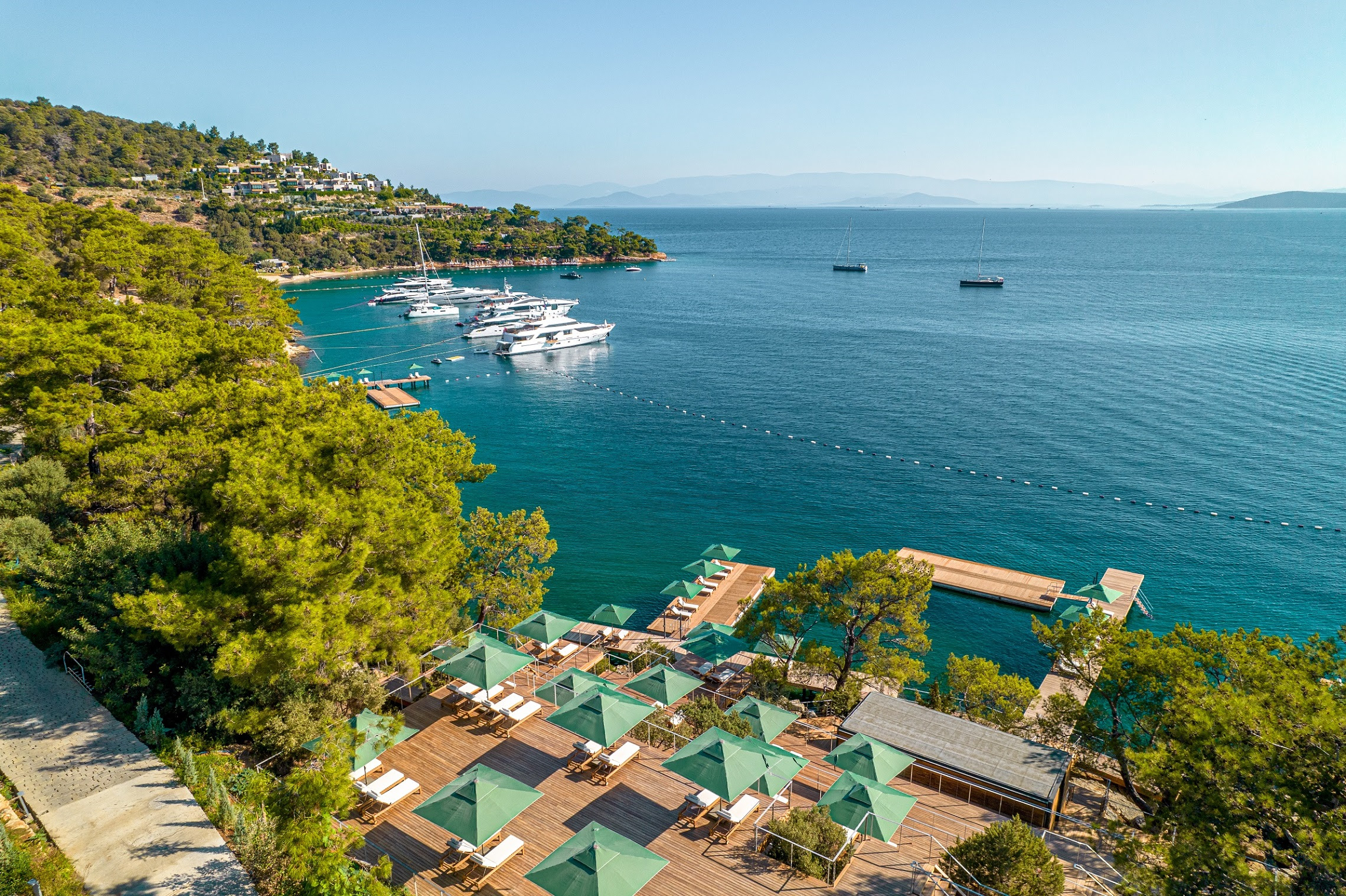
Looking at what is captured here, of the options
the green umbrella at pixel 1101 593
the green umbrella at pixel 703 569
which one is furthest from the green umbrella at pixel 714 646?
the green umbrella at pixel 1101 593

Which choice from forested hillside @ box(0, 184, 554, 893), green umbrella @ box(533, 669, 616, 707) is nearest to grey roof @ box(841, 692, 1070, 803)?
green umbrella @ box(533, 669, 616, 707)

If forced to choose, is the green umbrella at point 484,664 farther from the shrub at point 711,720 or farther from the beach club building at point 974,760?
the beach club building at point 974,760

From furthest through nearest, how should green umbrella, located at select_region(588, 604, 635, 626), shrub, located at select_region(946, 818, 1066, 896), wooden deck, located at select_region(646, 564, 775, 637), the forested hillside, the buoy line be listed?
the buoy line
wooden deck, located at select_region(646, 564, 775, 637)
green umbrella, located at select_region(588, 604, 635, 626)
the forested hillside
shrub, located at select_region(946, 818, 1066, 896)

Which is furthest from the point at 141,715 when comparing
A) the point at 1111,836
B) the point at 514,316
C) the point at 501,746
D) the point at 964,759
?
the point at 514,316

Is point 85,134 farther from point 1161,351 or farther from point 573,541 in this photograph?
point 1161,351

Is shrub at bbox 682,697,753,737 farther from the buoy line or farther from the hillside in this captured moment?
the hillside

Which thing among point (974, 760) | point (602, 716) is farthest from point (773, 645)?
point (602, 716)

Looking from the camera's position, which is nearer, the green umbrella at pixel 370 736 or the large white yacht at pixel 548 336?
the green umbrella at pixel 370 736
